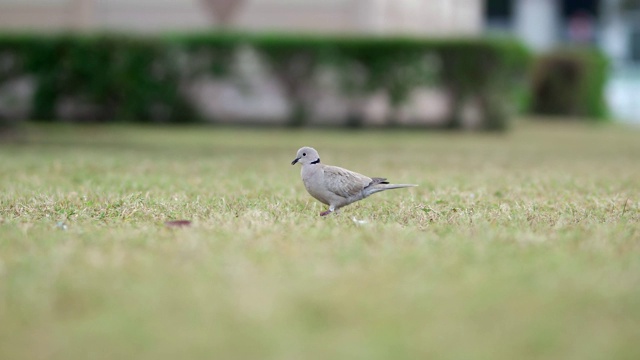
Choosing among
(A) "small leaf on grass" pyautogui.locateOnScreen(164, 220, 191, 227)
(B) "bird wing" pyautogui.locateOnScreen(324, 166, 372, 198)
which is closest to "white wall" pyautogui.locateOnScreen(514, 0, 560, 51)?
(B) "bird wing" pyautogui.locateOnScreen(324, 166, 372, 198)

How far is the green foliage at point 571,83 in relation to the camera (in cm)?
2944

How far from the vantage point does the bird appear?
6234mm

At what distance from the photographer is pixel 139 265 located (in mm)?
4488

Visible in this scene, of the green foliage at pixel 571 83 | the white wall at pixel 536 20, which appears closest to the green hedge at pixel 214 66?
the green foliage at pixel 571 83

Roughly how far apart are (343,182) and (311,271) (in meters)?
1.92

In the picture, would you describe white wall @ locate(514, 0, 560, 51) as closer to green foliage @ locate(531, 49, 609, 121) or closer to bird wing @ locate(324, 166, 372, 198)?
green foliage @ locate(531, 49, 609, 121)

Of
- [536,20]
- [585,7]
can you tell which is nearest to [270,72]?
[536,20]

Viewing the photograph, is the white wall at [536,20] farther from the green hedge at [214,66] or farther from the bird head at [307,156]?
the bird head at [307,156]

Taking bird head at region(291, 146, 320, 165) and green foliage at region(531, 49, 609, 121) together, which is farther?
green foliage at region(531, 49, 609, 121)

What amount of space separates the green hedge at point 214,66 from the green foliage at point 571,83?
35.3 ft

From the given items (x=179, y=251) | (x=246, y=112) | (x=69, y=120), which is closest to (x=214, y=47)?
(x=246, y=112)

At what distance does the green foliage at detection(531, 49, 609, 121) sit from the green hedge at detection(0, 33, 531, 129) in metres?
10.8

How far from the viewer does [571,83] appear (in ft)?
98.6

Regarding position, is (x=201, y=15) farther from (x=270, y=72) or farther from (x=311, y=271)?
(x=311, y=271)
